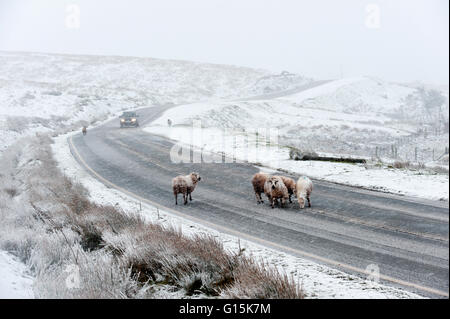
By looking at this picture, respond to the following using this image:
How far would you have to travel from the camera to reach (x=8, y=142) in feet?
58.6

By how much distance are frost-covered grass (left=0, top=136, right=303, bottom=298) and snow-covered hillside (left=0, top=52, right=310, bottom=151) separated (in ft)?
93.5

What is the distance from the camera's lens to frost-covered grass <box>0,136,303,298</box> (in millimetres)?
5016

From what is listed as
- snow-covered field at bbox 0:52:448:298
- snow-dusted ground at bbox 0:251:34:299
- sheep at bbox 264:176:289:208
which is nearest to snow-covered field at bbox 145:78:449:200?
snow-covered field at bbox 0:52:448:298

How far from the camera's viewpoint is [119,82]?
98.3 metres

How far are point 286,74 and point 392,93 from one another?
105 ft

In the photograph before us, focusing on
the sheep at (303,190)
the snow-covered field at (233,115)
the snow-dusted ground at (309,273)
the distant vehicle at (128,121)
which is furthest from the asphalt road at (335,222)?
the distant vehicle at (128,121)

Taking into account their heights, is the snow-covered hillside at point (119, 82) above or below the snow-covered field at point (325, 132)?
above

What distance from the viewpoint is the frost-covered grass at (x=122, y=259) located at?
16.5ft

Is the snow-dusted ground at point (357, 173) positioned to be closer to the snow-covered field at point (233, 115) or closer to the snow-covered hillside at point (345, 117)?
the snow-covered field at point (233, 115)

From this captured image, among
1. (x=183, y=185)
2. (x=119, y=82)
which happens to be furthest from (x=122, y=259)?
(x=119, y=82)

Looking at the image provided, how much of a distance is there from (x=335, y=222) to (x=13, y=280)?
831 centimetres

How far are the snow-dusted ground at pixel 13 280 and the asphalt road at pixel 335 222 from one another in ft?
18.0

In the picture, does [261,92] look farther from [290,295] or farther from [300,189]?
[290,295]
